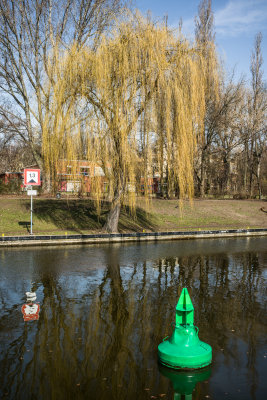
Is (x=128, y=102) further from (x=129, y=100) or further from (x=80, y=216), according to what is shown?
(x=80, y=216)

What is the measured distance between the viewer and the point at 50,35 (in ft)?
88.7

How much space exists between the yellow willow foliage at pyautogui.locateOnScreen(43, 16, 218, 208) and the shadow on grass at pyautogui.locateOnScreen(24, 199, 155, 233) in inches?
188

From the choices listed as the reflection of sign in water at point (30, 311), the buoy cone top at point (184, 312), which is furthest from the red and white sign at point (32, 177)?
the buoy cone top at point (184, 312)

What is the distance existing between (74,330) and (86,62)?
44.8ft

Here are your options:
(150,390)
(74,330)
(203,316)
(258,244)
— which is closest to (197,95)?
(258,244)

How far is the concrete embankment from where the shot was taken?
18539 mm

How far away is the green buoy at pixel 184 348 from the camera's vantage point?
5789 mm

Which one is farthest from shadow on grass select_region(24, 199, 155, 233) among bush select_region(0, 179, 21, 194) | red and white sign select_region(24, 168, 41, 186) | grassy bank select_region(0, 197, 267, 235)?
bush select_region(0, 179, 21, 194)

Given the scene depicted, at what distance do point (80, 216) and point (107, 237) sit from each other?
4.06 metres

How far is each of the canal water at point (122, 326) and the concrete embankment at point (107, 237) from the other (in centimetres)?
337

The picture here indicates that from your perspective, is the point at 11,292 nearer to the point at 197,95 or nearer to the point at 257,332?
the point at 257,332

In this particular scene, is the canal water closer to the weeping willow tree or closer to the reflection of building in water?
the reflection of building in water

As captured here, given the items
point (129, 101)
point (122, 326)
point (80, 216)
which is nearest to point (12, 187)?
point (80, 216)

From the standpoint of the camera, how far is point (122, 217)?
24.7 meters
